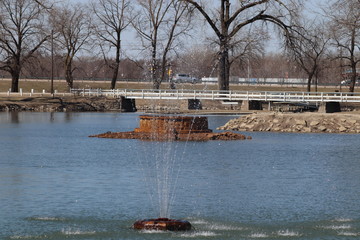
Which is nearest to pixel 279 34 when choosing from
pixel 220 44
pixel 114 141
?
pixel 220 44

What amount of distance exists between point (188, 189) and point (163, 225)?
21.5 ft

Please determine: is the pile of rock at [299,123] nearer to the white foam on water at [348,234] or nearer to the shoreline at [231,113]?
the shoreline at [231,113]

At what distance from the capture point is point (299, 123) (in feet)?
168

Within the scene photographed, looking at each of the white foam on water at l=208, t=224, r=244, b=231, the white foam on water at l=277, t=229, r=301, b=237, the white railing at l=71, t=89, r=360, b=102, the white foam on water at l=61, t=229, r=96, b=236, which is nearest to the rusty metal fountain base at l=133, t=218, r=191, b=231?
the white foam on water at l=208, t=224, r=244, b=231

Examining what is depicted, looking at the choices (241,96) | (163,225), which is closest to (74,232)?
(163,225)

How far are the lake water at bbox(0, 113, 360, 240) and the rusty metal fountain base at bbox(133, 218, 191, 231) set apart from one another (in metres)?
0.25

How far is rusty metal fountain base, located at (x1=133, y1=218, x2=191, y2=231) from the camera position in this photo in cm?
1708

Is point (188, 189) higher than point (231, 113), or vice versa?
point (231, 113)

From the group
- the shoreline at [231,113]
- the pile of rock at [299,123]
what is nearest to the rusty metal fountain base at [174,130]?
the pile of rock at [299,123]

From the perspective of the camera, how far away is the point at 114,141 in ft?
138

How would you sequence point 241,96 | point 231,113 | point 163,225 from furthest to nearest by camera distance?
point 241,96
point 231,113
point 163,225

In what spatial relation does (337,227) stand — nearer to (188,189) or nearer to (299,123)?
(188,189)

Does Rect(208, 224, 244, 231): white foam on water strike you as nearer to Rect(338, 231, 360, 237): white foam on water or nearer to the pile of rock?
Rect(338, 231, 360, 237): white foam on water

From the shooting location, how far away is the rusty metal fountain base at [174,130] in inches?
1660
